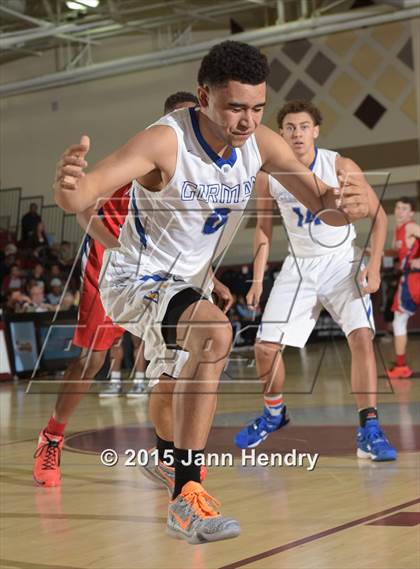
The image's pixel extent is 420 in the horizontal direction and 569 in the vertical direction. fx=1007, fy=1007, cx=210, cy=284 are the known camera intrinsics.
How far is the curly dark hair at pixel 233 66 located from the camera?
336 cm

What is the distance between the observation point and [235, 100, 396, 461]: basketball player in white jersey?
605 centimetres

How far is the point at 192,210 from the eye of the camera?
12.2 feet

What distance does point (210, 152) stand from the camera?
3609 millimetres

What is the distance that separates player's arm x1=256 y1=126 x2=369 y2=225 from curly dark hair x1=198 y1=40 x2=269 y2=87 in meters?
0.38

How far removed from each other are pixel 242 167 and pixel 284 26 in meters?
15.8

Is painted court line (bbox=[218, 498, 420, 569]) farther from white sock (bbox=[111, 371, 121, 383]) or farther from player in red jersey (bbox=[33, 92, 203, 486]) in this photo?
white sock (bbox=[111, 371, 121, 383])

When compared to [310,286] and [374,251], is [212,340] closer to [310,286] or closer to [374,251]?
[374,251]

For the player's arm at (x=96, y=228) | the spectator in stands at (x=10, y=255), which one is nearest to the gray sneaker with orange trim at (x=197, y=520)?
the player's arm at (x=96, y=228)

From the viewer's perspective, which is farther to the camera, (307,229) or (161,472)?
(307,229)

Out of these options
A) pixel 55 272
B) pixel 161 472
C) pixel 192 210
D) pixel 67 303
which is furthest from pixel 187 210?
pixel 55 272

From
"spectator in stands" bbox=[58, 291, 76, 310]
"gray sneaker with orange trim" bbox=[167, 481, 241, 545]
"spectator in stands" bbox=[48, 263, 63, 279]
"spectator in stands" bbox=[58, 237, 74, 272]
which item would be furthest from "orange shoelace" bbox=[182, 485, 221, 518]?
"spectator in stands" bbox=[58, 237, 74, 272]

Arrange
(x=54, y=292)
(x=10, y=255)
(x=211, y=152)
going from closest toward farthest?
(x=211, y=152)
(x=54, y=292)
(x=10, y=255)

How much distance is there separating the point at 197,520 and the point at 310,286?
10.7ft

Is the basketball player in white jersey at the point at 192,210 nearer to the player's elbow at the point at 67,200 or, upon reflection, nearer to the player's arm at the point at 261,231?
the player's elbow at the point at 67,200
